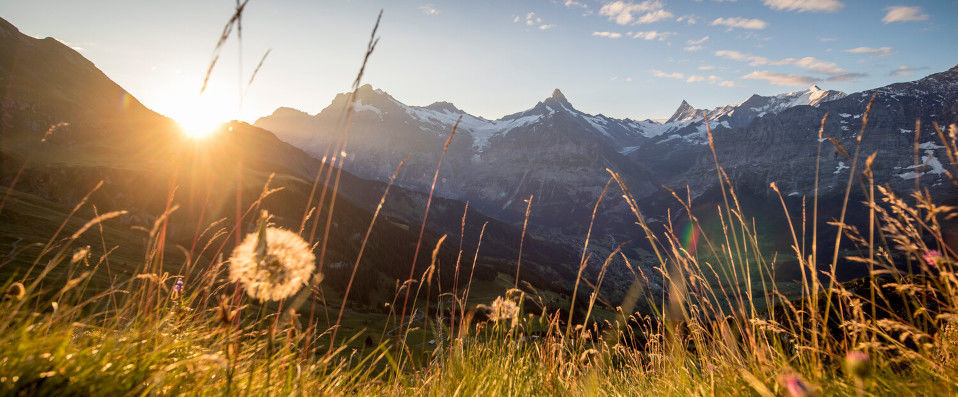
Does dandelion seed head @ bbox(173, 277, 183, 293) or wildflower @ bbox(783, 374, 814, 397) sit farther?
dandelion seed head @ bbox(173, 277, 183, 293)

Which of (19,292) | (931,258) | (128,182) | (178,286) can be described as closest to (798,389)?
(931,258)

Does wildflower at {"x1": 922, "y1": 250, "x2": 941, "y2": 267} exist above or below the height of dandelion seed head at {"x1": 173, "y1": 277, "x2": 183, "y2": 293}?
above

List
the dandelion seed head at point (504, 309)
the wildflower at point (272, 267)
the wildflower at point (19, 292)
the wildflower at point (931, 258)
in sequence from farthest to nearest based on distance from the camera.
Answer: the dandelion seed head at point (504, 309)
the wildflower at point (931, 258)
the wildflower at point (19, 292)
the wildflower at point (272, 267)

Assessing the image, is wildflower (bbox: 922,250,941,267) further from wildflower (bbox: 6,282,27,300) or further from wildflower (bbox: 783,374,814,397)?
wildflower (bbox: 6,282,27,300)

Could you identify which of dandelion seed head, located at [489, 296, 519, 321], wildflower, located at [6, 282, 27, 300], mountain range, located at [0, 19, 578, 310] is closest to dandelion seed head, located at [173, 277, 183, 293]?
wildflower, located at [6, 282, 27, 300]

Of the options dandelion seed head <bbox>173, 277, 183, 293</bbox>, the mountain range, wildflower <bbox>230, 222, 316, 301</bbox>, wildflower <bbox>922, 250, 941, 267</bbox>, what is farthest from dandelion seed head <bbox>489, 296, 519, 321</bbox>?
the mountain range

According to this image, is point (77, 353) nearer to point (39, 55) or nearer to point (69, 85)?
point (69, 85)

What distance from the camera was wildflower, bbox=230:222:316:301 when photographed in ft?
6.24

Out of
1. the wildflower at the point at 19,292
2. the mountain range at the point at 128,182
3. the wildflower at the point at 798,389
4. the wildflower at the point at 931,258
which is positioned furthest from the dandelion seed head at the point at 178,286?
the mountain range at the point at 128,182

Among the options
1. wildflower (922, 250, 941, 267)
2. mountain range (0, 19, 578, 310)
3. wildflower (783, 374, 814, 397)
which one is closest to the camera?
wildflower (783, 374, 814, 397)

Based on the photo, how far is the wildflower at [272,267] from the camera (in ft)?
6.24

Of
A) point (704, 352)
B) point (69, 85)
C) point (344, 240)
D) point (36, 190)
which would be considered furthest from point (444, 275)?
point (69, 85)

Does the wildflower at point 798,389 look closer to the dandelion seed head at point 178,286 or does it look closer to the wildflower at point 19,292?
the wildflower at point 19,292

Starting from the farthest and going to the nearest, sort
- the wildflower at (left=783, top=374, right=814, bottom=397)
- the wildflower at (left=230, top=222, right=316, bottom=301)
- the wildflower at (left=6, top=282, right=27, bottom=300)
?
1. the wildflower at (left=6, top=282, right=27, bottom=300)
2. the wildflower at (left=230, top=222, right=316, bottom=301)
3. the wildflower at (left=783, top=374, right=814, bottom=397)
